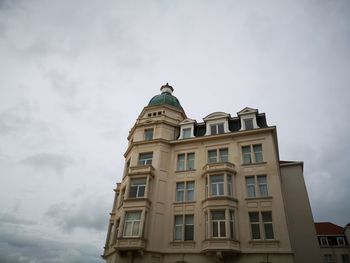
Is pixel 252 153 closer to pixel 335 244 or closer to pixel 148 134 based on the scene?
pixel 148 134

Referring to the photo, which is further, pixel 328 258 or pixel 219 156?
pixel 328 258

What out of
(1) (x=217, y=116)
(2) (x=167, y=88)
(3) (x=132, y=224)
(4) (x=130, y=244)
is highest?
(2) (x=167, y=88)

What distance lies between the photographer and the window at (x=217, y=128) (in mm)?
25397

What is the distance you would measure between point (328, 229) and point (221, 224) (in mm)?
40954

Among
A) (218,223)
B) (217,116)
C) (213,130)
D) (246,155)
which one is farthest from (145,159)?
(246,155)

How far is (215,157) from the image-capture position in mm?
23969

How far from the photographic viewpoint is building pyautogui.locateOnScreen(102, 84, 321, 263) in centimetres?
1875

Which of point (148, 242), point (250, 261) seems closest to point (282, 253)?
point (250, 261)

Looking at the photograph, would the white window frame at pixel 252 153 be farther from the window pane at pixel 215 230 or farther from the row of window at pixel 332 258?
the row of window at pixel 332 258

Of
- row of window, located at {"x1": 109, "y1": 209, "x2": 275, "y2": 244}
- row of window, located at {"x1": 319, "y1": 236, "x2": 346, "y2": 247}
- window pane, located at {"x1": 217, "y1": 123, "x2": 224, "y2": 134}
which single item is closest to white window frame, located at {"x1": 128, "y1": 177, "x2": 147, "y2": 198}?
row of window, located at {"x1": 109, "y1": 209, "x2": 275, "y2": 244}

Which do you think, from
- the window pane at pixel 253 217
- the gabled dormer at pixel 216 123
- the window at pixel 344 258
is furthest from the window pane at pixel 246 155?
the window at pixel 344 258

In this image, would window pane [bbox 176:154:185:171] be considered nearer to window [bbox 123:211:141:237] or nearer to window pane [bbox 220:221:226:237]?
window [bbox 123:211:141:237]

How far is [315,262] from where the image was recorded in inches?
810

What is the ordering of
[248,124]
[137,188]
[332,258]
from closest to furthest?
[137,188]
[248,124]
[332,258]
